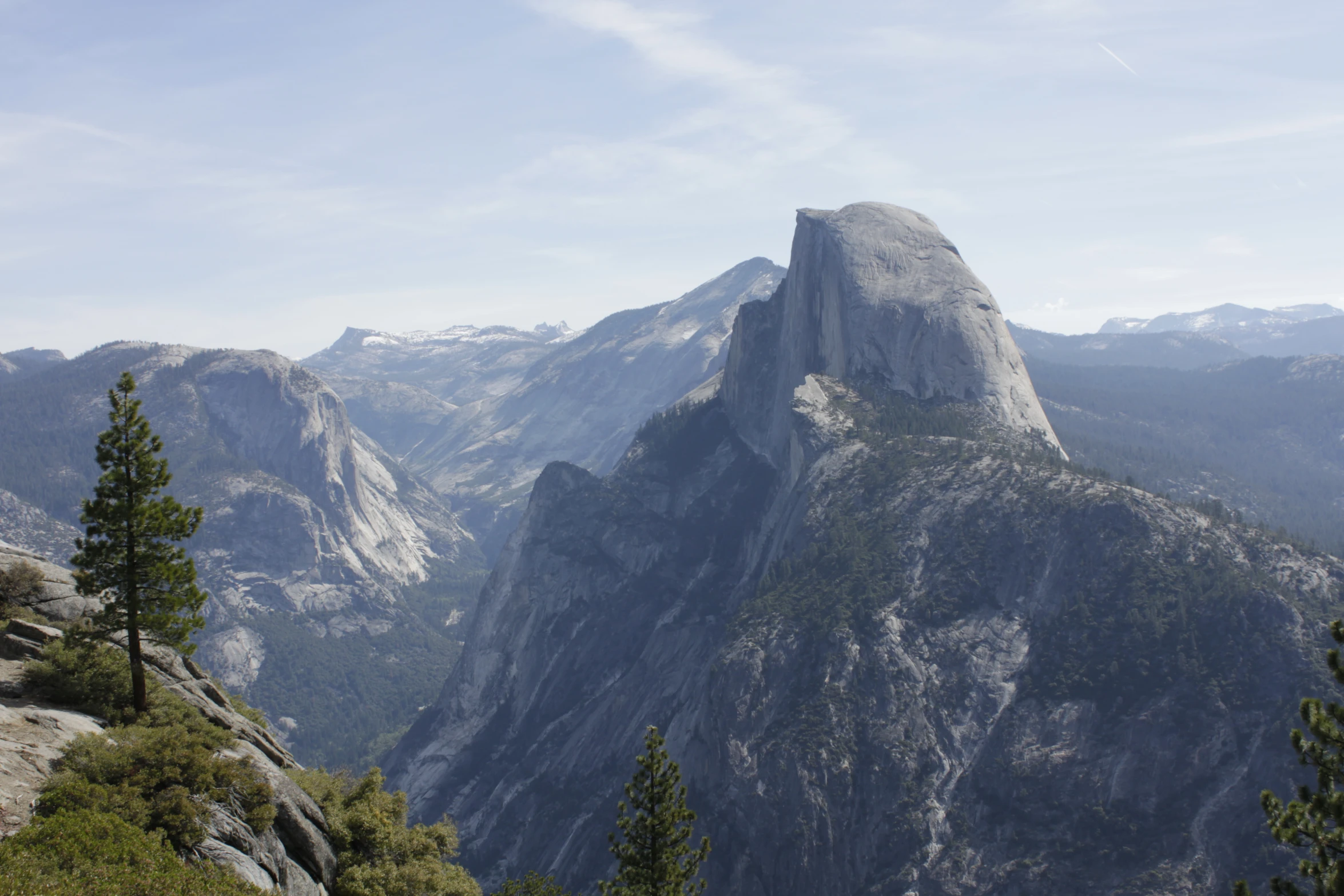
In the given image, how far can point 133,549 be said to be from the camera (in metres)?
35.4

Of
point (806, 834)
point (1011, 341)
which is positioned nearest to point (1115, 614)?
point (806, 834)

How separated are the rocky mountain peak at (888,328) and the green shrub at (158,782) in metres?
134

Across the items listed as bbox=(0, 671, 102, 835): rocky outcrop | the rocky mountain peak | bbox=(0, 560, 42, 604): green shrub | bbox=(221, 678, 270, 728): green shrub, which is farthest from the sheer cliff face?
bbox=(0, 671, 102, 835): rocky outcrop

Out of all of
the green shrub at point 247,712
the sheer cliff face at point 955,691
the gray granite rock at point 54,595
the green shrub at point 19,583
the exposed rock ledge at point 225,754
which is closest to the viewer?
the exposed rock ledge at point 225,754

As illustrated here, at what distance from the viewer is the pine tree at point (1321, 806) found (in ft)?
80.9

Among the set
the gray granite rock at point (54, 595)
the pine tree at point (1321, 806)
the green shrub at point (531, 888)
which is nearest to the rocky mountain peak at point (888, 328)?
the green shrub at point (531, 888)

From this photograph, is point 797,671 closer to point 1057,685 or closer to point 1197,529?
point 1057,685

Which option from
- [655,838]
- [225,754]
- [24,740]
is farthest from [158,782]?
[655,838]

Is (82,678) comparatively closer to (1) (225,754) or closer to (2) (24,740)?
(2) (24,740)

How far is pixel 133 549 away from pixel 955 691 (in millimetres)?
89013

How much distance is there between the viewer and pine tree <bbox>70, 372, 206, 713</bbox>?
114 ft

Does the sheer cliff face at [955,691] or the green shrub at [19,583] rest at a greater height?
the green shrub at [19,583]

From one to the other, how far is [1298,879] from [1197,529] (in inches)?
1613

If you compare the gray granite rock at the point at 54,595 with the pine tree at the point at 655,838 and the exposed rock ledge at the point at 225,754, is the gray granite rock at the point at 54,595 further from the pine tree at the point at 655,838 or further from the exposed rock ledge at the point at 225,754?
the pine tree at the point at 655,838
